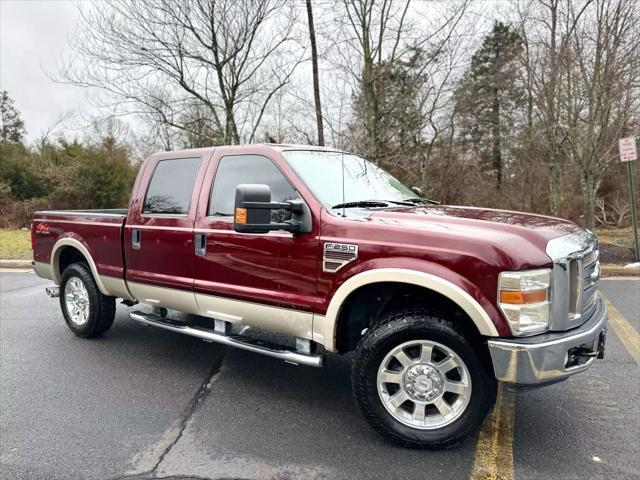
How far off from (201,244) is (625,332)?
450 centimetres

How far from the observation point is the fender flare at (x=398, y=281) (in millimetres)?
2646

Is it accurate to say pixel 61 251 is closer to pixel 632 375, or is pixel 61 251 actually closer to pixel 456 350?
pixel 456 350

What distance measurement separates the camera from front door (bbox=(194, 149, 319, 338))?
3.29 metres

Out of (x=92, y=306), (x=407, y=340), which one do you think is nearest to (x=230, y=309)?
(x=407, y=340)

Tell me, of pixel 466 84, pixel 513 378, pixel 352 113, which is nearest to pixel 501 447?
pixel 513 378

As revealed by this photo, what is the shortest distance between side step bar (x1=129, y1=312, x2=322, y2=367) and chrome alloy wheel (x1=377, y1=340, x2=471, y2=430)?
1.76ft

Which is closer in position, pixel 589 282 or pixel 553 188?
pixel 589 282

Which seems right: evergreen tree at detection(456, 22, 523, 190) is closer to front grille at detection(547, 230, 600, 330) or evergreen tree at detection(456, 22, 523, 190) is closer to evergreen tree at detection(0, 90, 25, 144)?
front grille at detection(547, 230, 600, 330)

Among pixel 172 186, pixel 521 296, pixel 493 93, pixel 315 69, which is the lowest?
pixel 521 296

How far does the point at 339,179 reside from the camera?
381 centimetres

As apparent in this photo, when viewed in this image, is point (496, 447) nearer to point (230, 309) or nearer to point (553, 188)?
point (230, 309)

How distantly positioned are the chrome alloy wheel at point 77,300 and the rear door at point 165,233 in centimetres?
87

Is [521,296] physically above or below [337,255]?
below

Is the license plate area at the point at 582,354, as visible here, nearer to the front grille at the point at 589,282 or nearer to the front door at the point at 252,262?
the front grille at the point at 589,282
